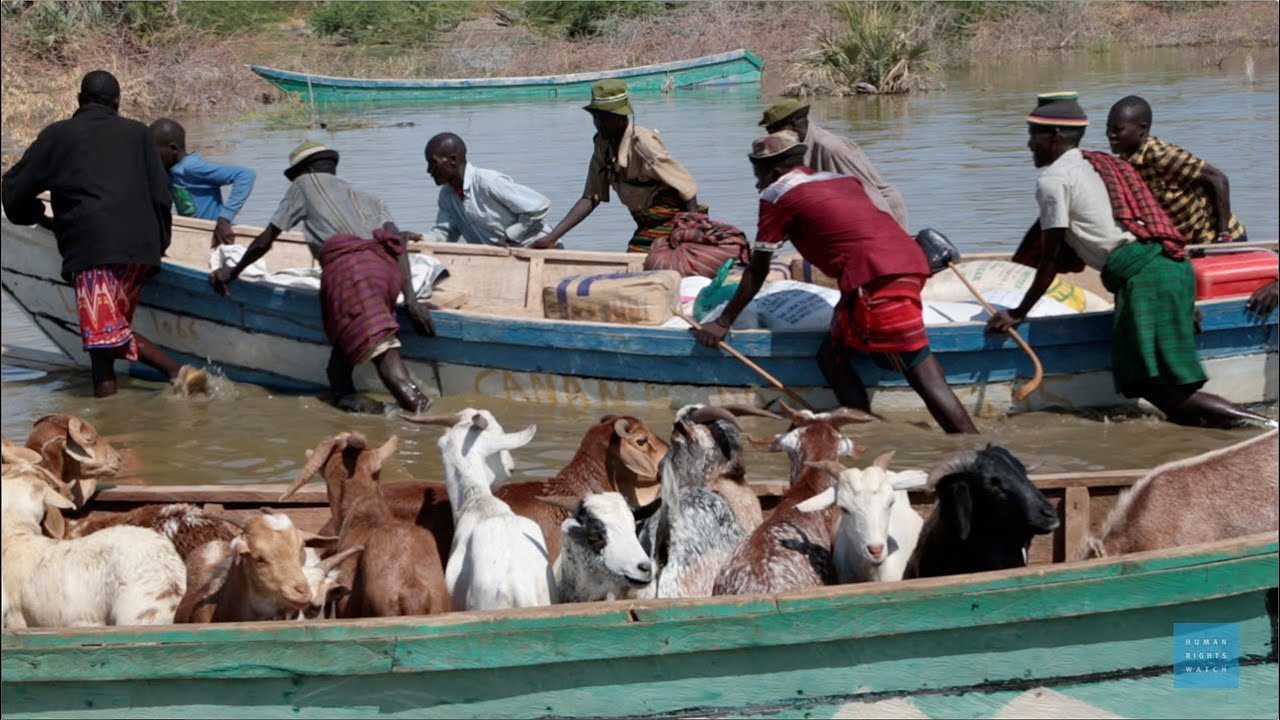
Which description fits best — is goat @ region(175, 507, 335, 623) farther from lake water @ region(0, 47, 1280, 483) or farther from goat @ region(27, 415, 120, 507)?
lake water @ region(0, 47, 1280, 483)

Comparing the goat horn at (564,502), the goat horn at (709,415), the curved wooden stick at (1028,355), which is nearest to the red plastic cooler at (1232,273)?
the curved wooden stick at (1028,355)

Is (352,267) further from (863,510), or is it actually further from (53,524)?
(863,510)

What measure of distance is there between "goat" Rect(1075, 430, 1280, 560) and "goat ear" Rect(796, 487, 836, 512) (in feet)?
2.80

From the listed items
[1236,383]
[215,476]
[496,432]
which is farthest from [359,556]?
[1236,383]

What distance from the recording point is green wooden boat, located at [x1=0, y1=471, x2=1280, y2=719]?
433 cm

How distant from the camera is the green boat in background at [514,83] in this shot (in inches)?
1101

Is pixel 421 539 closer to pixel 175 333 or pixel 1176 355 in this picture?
pixel 1176 355

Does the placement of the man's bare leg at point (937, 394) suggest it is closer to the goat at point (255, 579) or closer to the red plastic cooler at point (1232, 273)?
the red plastic cooler at point (1232, 273)

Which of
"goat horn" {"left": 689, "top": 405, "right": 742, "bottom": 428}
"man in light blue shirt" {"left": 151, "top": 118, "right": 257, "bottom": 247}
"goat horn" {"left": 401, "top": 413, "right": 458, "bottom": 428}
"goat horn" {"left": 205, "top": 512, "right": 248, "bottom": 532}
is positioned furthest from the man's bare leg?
"man in light blue shirt" {"left": 151, "top": 118, "right": 257, "bottom": 247}

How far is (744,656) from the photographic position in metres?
4.43

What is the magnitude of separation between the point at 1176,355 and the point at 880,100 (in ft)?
59.6

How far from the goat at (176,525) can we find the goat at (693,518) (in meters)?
1.44

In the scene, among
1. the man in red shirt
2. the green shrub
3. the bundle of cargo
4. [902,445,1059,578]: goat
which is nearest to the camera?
[902,445,1059,578]: goat

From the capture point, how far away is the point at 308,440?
341 inches
